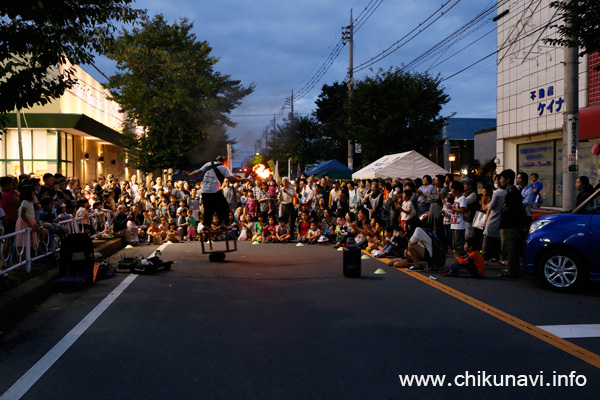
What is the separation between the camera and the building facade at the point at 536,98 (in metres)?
18.2

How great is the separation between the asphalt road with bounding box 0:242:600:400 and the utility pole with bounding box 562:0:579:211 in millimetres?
3881

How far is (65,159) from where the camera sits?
29375 mm

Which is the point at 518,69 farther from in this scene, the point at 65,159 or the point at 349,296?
the point at 65,159

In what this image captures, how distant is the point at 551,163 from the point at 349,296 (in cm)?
1608

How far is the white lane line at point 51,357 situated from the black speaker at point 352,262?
395 cm

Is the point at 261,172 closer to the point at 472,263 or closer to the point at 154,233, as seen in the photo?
the point at 154,233

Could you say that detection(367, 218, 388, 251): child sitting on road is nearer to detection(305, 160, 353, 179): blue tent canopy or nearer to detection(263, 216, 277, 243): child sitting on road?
detection(263, 216, 277, 243): child sitting on road

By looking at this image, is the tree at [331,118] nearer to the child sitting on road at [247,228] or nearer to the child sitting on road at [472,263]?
the child sitting on road at [247,228]

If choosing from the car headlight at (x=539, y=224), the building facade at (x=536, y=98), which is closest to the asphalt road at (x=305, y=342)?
the car headlight at (x=539, y=224)

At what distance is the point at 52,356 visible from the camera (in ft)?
16.5

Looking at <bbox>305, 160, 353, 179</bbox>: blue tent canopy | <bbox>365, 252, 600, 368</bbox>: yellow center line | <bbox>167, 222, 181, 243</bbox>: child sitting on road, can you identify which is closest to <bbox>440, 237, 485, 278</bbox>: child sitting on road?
<bbox>365, 252, 600, 368</bbox>: yellow center line

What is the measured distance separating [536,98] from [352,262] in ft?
49.7

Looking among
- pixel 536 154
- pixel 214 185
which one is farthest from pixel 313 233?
pixel 536 154

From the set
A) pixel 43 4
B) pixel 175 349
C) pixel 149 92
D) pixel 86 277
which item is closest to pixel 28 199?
pixel 86 277
